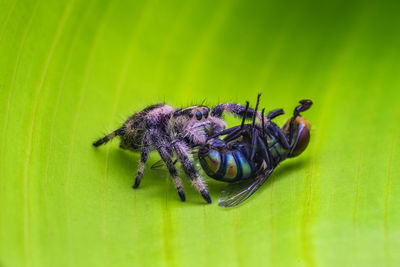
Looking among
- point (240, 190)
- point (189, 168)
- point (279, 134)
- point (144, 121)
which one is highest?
point (144, 121)

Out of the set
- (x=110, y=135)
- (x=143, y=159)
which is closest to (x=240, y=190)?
(x=143, y=159)

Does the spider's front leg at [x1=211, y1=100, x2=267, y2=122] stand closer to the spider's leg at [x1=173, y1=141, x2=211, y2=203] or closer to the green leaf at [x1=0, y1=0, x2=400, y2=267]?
the green leaf at [x1=0, y1=0, x2=400, y2=267]

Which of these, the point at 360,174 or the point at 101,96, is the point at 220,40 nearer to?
the point at 101,96

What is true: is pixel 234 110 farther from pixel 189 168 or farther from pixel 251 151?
pixel 189 168

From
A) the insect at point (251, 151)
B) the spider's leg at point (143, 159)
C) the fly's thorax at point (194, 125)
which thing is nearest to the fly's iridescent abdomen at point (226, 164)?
the insect at point (251, 151)

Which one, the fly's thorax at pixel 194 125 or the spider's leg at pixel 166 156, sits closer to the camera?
the spider's leg at pixel 166 156

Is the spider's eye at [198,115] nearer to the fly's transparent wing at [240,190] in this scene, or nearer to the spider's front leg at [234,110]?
the spider's front leg at [234,110]
